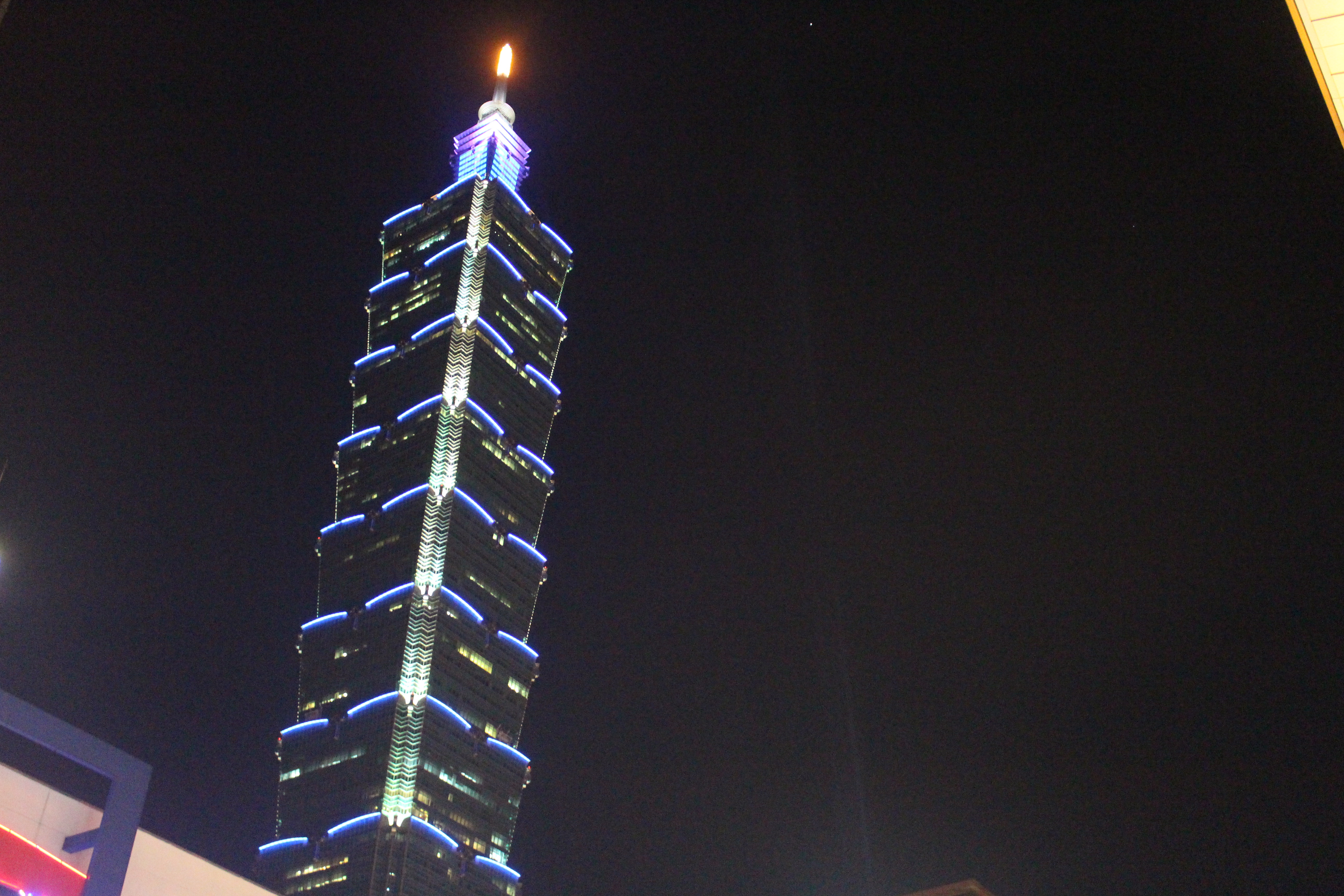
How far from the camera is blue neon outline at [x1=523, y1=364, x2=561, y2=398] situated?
159125 mm

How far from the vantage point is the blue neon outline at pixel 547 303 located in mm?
164000

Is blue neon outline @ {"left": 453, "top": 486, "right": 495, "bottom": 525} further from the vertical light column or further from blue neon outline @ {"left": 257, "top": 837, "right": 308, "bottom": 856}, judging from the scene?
blue neon outline @ {"left": 257, "top": 837, "right": 308, "bottom": 856}

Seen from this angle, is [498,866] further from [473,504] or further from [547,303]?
[547,303]

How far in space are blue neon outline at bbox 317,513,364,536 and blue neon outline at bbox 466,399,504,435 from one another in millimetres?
18001

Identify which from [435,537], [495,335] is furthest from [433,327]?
[435,537]

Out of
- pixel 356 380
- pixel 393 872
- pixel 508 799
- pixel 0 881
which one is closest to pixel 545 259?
pixel 356 380

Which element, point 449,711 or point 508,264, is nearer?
point 449,711

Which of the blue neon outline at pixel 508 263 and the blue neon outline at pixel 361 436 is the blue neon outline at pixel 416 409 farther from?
the blue neon outline at pixel 508 263

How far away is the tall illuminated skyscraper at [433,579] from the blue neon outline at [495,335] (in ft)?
0.67

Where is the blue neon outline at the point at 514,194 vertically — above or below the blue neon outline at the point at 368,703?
above

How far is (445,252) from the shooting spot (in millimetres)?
161500

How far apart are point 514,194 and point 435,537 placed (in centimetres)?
5326

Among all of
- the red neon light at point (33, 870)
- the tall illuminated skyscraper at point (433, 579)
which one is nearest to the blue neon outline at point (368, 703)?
the tall illuminated skyscraper at point (433, 579)

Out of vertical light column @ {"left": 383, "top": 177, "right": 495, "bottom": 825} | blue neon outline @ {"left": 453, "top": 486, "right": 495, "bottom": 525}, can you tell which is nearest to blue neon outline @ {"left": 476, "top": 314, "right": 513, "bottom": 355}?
vertical light column @ {"left": 383, "top": 177, "right": 495, "bottom": 825}
